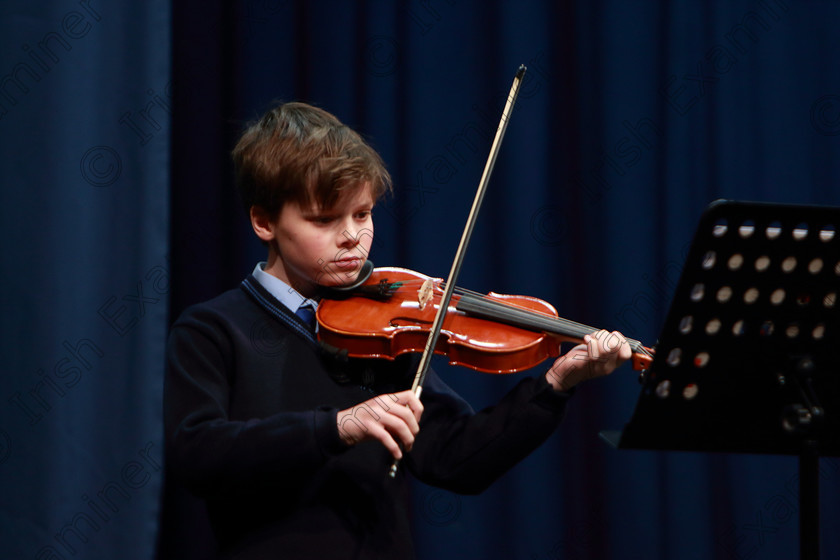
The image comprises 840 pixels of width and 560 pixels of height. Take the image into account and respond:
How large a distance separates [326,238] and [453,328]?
0.24 meters

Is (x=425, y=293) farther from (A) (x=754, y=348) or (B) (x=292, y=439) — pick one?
(A) (x=754, y=348)

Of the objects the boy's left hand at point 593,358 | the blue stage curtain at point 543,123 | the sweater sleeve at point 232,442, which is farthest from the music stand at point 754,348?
the blue stage curtain at point 543,123

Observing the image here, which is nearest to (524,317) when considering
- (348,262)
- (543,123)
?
(348,262)

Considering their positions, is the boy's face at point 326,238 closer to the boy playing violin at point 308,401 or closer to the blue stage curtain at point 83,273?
the boy playing violin at point 308,401

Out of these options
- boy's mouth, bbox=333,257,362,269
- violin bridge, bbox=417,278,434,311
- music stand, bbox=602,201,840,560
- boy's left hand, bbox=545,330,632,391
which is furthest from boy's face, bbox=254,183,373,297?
music stand, bbox=602,201,840,560

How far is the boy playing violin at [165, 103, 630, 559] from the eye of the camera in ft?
3.15

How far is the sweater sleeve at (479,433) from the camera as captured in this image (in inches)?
44.0

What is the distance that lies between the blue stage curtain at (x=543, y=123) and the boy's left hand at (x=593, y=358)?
0.72m

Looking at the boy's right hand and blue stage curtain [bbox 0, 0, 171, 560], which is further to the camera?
blue stage curtain [bbox 0, 0, 171, 560]

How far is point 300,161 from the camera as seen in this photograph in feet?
3.67

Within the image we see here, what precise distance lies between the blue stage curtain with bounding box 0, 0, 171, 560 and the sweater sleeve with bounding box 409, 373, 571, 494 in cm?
73

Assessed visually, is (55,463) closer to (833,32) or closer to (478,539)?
(478,539)

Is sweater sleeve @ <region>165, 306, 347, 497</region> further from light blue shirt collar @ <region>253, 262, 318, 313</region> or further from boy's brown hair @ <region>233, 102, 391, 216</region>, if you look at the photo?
boy's brown hair @ <region>233, 102, 391, 216</region>

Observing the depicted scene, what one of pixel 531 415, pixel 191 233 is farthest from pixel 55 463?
pixel 531 415
